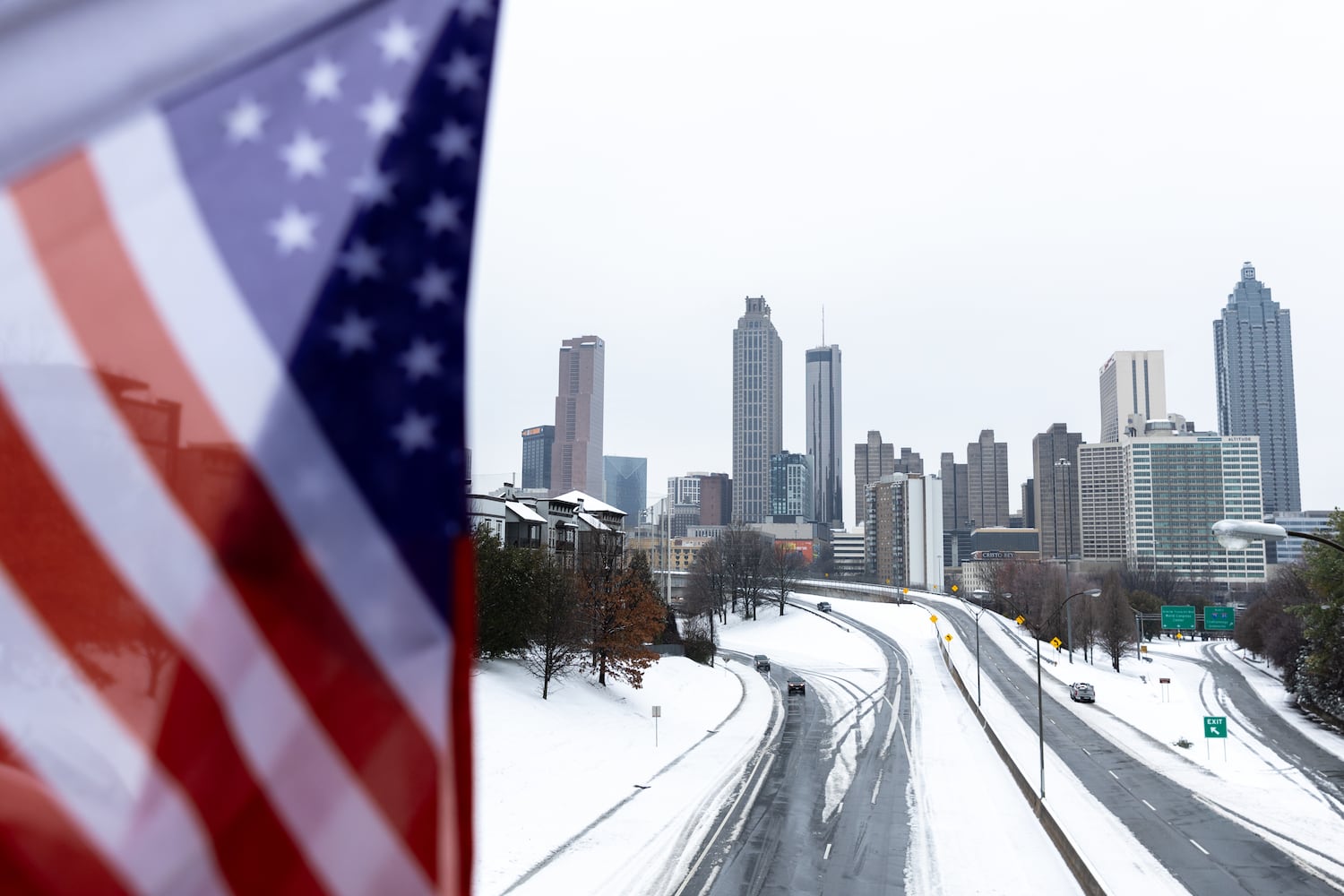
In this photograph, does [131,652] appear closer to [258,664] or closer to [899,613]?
[258,664]

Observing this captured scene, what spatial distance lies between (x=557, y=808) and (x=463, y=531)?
102 feet

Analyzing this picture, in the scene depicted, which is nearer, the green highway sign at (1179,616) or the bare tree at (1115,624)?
the green highway sign at (1179,616)

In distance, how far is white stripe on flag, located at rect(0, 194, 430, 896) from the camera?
2021mm

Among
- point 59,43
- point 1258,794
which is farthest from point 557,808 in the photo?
point 59,43

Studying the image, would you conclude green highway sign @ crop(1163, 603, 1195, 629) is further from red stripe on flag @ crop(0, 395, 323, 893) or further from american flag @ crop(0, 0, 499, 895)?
red stripe on flag @ crop(0, 395, 323, 893)

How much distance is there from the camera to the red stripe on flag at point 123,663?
2.01 m

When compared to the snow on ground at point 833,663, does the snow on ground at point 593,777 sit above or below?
above

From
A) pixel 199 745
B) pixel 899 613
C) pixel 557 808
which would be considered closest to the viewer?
pixel 199 745

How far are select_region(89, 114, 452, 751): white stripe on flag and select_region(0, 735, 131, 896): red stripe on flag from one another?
0.72m

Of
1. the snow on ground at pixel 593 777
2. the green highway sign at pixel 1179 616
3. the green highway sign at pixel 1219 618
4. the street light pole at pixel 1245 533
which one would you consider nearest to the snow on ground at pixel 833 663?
the snow on ground at pixel 593 777

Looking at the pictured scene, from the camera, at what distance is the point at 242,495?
83.8 inches

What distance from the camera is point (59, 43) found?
1.96 m

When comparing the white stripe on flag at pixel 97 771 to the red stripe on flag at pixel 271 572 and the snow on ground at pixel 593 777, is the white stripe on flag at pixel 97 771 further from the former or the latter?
the snow on ground at pixel 593 777

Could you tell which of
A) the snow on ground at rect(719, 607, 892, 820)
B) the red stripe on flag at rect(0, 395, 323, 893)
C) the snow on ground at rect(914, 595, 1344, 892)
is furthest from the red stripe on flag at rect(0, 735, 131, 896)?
the snow on ground at rect(719, 607, 892, 820)
